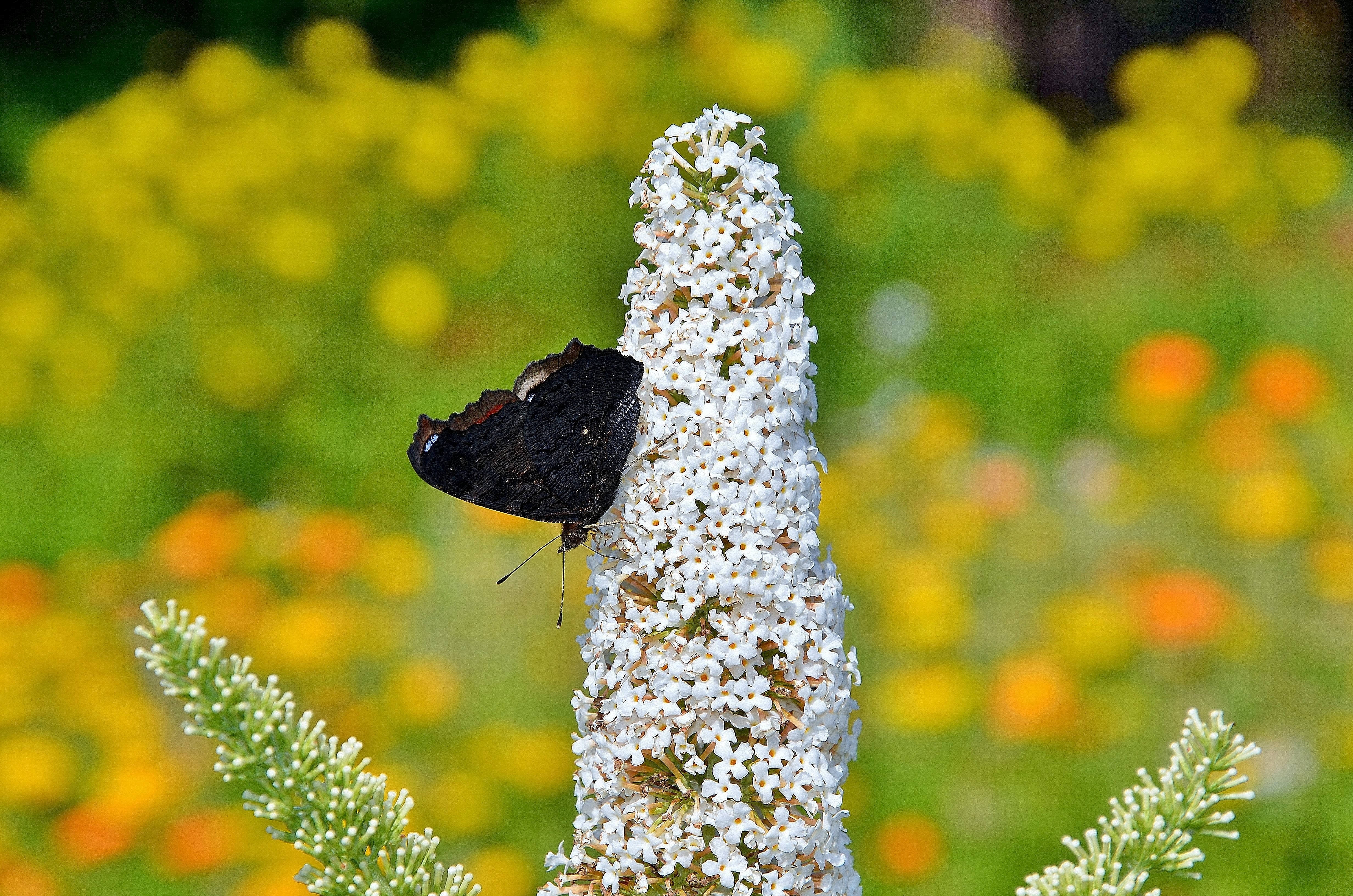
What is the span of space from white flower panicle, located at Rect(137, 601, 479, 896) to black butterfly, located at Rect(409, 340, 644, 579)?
635 millimetres

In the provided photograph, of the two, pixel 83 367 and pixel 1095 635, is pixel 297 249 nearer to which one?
pixel 83 367

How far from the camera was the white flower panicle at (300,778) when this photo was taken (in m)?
2.26

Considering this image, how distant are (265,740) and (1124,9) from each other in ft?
45.5

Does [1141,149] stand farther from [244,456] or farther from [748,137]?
[748,137]

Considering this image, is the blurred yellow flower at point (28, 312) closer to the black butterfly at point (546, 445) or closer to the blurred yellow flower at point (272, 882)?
the blurred yellow flower at point (272, 882)

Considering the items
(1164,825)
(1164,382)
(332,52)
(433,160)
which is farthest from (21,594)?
(1164,382)

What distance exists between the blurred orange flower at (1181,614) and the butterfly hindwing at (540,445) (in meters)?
3.46

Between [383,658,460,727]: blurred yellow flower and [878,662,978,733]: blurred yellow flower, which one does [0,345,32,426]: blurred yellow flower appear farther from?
[878,662,978,733]: blurred yellow flower

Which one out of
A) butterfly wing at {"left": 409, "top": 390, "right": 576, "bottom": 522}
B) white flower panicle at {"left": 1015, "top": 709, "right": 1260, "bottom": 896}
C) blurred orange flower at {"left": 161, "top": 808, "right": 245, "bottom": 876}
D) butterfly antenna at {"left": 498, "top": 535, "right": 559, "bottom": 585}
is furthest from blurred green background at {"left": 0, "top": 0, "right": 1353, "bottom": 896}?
white flower panicle at {"left": 1015, "top": 709, "right": 1260, "bottom": 896}

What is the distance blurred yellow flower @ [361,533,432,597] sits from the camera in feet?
18.9

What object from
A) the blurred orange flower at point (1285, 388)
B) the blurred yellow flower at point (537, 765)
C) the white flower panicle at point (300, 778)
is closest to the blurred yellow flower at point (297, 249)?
the blurred yellow flower at point (537, 765)

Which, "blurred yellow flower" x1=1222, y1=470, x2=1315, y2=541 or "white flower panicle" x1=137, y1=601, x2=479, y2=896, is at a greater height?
"blurred yellow flower" x1=1222, y1=470, x2=1315, y2=541

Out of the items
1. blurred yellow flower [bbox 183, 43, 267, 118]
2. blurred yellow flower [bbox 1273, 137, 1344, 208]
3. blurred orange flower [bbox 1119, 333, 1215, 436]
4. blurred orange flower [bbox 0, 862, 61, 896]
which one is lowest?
blurred orange flower [bbox 0, 862, 61, 896]

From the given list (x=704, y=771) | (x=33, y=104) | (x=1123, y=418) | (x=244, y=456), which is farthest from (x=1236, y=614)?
(x=33, y=104)
